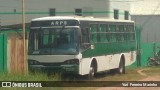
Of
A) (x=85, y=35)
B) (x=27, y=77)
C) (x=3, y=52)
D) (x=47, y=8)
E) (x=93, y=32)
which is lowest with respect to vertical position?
(x=27, y=77)

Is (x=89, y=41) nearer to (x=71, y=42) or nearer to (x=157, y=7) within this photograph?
(x=71, y=42)

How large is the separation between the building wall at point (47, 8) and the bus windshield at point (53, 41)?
25.8 meters

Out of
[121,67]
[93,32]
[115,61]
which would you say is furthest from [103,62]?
[121,67]

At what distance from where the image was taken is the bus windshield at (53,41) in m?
20.1

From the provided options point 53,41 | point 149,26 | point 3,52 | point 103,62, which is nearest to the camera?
point 53,41

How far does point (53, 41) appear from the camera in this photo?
20.3m

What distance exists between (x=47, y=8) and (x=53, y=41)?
1083 inches

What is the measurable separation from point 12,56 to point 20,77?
12.5 feet

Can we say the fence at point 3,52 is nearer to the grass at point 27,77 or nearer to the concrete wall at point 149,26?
the grass at point 27,77

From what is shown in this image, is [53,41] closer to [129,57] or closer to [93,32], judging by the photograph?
[93,32]

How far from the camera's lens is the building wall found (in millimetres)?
46656

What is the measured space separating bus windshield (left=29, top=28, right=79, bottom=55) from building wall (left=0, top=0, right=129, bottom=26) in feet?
84.8

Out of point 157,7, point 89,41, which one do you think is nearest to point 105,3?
point 157,7

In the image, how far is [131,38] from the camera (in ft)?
94.5
